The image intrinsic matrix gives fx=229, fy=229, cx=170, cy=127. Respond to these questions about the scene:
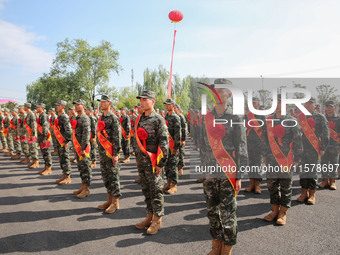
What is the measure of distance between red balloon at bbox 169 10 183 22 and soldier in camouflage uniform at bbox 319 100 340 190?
8.65 metres

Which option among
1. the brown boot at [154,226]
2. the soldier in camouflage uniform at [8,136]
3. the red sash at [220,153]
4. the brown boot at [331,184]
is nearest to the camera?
the red sash at [220,153]

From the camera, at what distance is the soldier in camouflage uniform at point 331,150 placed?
6.04 metres

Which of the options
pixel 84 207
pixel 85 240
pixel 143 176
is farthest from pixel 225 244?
pixel 84 207

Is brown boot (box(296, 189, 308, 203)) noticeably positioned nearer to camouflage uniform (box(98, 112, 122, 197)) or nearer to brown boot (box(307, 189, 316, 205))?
brown boot (box(307, 189, 316, 205))

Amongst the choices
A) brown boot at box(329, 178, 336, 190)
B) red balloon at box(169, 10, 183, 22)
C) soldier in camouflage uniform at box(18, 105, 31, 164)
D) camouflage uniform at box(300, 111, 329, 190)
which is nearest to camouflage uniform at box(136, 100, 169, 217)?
camouflage uniform at box(300, 111, 329, 190)

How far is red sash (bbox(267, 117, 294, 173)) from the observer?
4.07m

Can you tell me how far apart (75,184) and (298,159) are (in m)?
5.66

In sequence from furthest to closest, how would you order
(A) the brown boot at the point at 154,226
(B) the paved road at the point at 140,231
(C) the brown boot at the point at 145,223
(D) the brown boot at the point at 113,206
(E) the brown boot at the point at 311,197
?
(E) the brown boot at the point at 311,197, (D) the brown boot at the point at 113,206, (C) the brown boot at the point at 145,223, (A) the brown boot at the point at 154,226, (B) the paved road at the point at 140,231

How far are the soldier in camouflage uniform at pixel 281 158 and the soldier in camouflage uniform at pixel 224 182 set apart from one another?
5.16 feet

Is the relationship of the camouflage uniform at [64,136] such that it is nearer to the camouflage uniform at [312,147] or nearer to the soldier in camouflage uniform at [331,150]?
the camouflage uniform at [312,147]

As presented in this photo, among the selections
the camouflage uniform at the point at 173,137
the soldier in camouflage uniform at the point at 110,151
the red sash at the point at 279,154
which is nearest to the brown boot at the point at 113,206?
the soldier in camouflage uniform at the point at 110,151

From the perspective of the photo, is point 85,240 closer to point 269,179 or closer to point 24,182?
point 269,179

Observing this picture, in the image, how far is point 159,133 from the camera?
3.71m

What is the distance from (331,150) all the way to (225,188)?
5140mm
